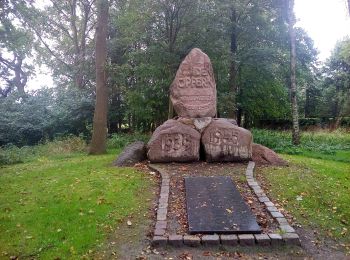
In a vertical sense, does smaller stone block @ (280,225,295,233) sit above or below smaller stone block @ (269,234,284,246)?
above

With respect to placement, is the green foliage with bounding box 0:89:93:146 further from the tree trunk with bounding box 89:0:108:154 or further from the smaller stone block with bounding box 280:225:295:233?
the smaller stone block with bounding box 280:225:295:233

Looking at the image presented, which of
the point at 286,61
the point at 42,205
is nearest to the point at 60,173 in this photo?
the point at 42,205

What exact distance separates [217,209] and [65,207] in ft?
9.44

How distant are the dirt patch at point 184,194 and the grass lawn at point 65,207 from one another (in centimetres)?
65

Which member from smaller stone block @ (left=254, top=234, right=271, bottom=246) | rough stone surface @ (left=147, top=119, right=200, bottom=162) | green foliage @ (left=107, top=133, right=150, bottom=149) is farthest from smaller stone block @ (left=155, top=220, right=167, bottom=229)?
green foliage @ (left=107, top=133, right=150, bottom=149)

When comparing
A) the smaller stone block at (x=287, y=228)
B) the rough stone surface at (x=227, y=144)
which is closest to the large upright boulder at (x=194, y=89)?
the rough stone surface at (x=227, y=144)

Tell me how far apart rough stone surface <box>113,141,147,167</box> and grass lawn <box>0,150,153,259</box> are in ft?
1.50

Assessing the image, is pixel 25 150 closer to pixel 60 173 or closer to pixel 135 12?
pixel 60 173

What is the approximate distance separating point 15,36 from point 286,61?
14.4 meters

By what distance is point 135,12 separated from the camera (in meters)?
14.5

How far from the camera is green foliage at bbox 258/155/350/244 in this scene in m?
6.29

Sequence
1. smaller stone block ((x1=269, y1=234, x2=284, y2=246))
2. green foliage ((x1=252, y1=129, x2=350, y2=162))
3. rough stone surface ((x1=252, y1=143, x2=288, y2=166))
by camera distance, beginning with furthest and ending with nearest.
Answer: green foliage ((x1=252, y1=129, x2=350, y2=162)), rough stone surface ((x1=252, y1=143, x2=288, y2=166)), smaller stone block ((x1=269, y1=234, x2=284, y2=246))

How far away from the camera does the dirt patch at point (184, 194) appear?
6020 mm

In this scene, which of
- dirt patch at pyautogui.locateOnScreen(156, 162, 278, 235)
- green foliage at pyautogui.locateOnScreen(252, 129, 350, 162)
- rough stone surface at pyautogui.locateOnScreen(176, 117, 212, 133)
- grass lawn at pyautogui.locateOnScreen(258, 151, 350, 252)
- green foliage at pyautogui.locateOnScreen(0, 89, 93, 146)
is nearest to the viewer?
dirt patch at pyautogui.locateOnScreen(156, 162, 278, 235)
